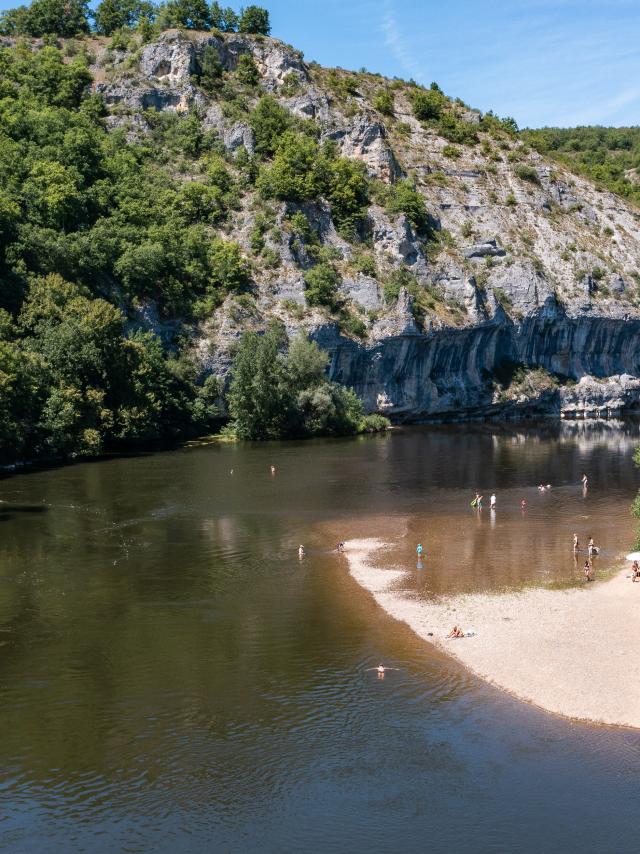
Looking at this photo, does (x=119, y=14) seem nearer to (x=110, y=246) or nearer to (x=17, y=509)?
(x=110, y=246)

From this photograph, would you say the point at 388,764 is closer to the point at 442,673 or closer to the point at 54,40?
the point at 442,673

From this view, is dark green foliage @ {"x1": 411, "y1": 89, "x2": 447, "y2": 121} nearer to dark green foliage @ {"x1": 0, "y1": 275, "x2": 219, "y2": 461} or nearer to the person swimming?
dark green foliage @ {"x1": 0, "y1": 275, "x2": 219, "y2": 461}

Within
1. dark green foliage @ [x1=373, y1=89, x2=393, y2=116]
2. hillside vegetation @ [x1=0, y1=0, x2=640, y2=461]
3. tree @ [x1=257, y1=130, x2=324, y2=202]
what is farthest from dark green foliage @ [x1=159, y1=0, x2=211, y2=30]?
tree @ [x1=257, y1=130, x2=324, y2=202]

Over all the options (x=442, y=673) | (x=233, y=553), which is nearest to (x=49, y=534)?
(x=233, y=553)

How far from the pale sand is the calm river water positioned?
1.01 metres

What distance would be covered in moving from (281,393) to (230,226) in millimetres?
33152

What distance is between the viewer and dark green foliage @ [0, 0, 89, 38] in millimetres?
139375

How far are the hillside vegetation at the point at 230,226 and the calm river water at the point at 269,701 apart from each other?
29086mm

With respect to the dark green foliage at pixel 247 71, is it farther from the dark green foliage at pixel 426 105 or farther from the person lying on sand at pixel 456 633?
the person lying on sand at pixel 456 633

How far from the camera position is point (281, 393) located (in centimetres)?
9006

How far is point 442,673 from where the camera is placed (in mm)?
29875

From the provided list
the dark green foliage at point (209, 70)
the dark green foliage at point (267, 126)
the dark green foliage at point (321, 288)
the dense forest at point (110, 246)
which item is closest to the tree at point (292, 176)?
the dense forest at point (110, 246)

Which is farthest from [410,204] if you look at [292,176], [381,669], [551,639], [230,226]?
[381,669]

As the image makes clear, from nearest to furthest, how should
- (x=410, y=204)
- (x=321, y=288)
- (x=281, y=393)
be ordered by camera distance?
(x=281, y=393)
(x=321, y=288)
(x=410, y=204)
